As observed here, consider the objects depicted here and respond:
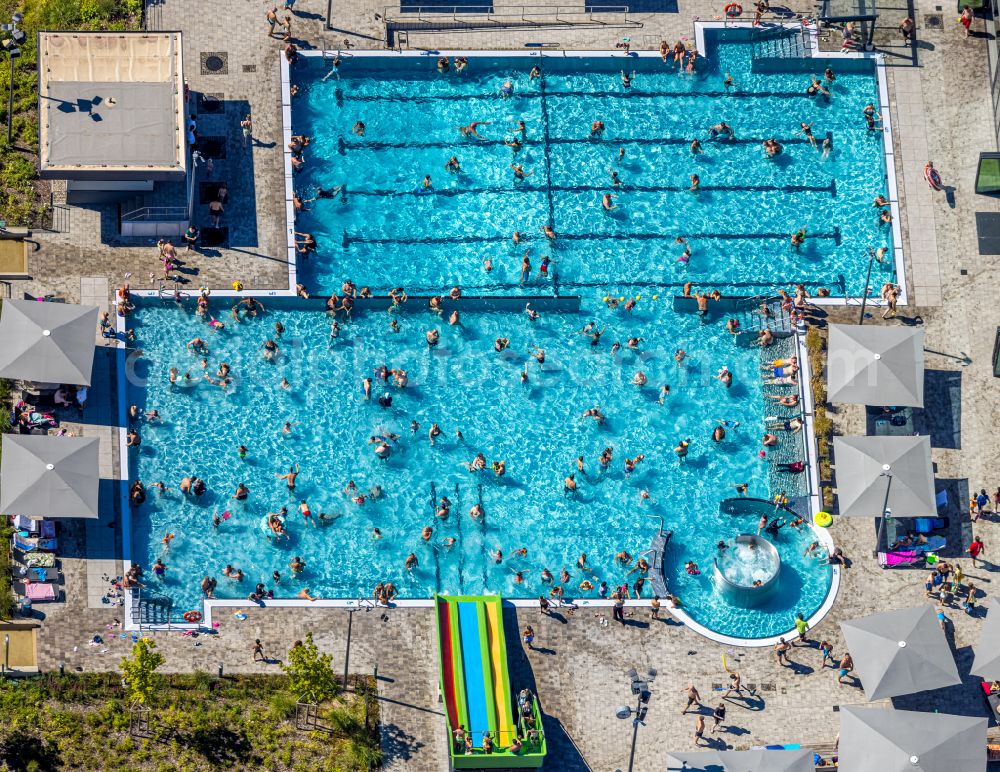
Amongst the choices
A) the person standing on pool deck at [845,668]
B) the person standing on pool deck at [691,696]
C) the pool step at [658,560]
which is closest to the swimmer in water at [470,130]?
the pool step at [658,560]

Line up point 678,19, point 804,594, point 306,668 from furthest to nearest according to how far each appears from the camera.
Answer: point 678,19 < point 804,594 < point 306,668

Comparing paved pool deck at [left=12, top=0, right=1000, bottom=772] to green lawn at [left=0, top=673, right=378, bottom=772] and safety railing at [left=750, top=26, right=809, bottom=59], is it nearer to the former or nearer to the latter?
green lawn at [left=0, top=673, right=378, bottom=772]

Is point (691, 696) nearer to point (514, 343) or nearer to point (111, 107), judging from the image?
point (514, 343)

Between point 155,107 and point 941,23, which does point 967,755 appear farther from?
point 155,107

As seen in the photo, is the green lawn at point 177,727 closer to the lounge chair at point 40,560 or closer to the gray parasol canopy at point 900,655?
the lounge chair at point 40,560

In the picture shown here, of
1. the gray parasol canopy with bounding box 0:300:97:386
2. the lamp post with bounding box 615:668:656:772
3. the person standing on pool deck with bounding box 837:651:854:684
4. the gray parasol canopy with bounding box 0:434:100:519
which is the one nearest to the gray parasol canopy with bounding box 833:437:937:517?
the person standing on pool deck with bounding box 837:651:854:684

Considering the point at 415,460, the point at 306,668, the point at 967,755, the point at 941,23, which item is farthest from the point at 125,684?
the point at 941,23
